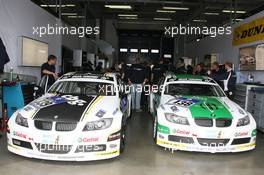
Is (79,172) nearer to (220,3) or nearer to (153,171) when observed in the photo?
(153,171)

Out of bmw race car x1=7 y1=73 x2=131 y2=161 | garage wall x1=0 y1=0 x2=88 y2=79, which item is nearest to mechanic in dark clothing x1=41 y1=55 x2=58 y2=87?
garage wall x1=0 y1=0 x2=88 y2=79

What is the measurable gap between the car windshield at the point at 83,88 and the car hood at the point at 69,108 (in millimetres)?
393

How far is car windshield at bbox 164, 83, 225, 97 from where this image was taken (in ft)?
19.5

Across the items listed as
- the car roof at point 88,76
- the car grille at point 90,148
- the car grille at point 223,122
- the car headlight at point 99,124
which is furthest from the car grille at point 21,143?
the car grille at point 223,122

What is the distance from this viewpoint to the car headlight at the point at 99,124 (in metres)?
3.91

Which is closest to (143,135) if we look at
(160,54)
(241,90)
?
(241,90)

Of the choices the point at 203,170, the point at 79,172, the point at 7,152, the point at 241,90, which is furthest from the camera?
the point at 241,90

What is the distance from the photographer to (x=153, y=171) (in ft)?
12.7

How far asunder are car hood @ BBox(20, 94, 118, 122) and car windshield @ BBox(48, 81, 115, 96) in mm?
393

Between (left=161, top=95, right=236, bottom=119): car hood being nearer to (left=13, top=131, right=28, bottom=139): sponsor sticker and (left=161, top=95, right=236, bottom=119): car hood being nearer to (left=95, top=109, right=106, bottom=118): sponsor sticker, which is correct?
(left=95, top=109, right=106, bottom=118): sponsor sticker

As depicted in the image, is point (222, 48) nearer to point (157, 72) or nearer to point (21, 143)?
point (157, 72)

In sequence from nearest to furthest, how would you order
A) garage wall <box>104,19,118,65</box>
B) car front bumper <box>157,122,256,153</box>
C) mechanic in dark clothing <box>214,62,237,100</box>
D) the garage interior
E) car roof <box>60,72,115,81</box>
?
the garage interior → car front bumper <box>157,122,256,153</box> → car roof <box>60,72,115,81</box> → mechanic in dark clothing <box>214,62,237,100</box> → garage wall <box>104,19,118,65</box>

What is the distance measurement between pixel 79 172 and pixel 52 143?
1.57 ft

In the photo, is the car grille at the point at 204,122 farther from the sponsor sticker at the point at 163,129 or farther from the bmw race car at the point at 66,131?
the bmw race car at the point at 66,131
